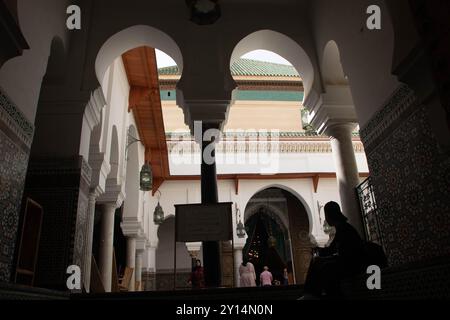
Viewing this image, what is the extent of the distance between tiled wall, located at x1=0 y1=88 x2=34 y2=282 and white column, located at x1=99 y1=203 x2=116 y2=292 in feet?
12.5

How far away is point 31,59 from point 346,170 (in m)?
3.33

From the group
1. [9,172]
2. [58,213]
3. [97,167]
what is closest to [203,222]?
[58,213]

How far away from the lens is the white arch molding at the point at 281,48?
4.43 meters

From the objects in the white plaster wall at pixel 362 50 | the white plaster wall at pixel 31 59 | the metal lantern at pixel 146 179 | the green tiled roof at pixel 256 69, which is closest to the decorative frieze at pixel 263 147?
the green tiled roof at pixel 256 69

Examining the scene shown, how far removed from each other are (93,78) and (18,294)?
2358mm

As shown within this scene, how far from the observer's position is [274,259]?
17.6m

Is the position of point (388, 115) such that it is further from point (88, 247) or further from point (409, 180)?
point (88, 247)

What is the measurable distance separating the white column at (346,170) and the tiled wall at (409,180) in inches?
36.1

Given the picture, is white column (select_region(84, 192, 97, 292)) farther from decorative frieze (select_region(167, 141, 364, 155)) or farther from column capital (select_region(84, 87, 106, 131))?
decorative frieze (select_region(167, 141, 364, 155))

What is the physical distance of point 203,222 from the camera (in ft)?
11.2

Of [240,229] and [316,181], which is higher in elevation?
[316,181]

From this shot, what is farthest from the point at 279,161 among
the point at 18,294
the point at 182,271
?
the point at 18,294

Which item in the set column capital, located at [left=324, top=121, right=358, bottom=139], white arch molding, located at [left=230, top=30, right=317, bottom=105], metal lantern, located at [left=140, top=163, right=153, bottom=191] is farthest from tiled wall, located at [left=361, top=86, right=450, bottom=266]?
metal lantern, located at [left=140, top=163, right=153, bottom=191]
